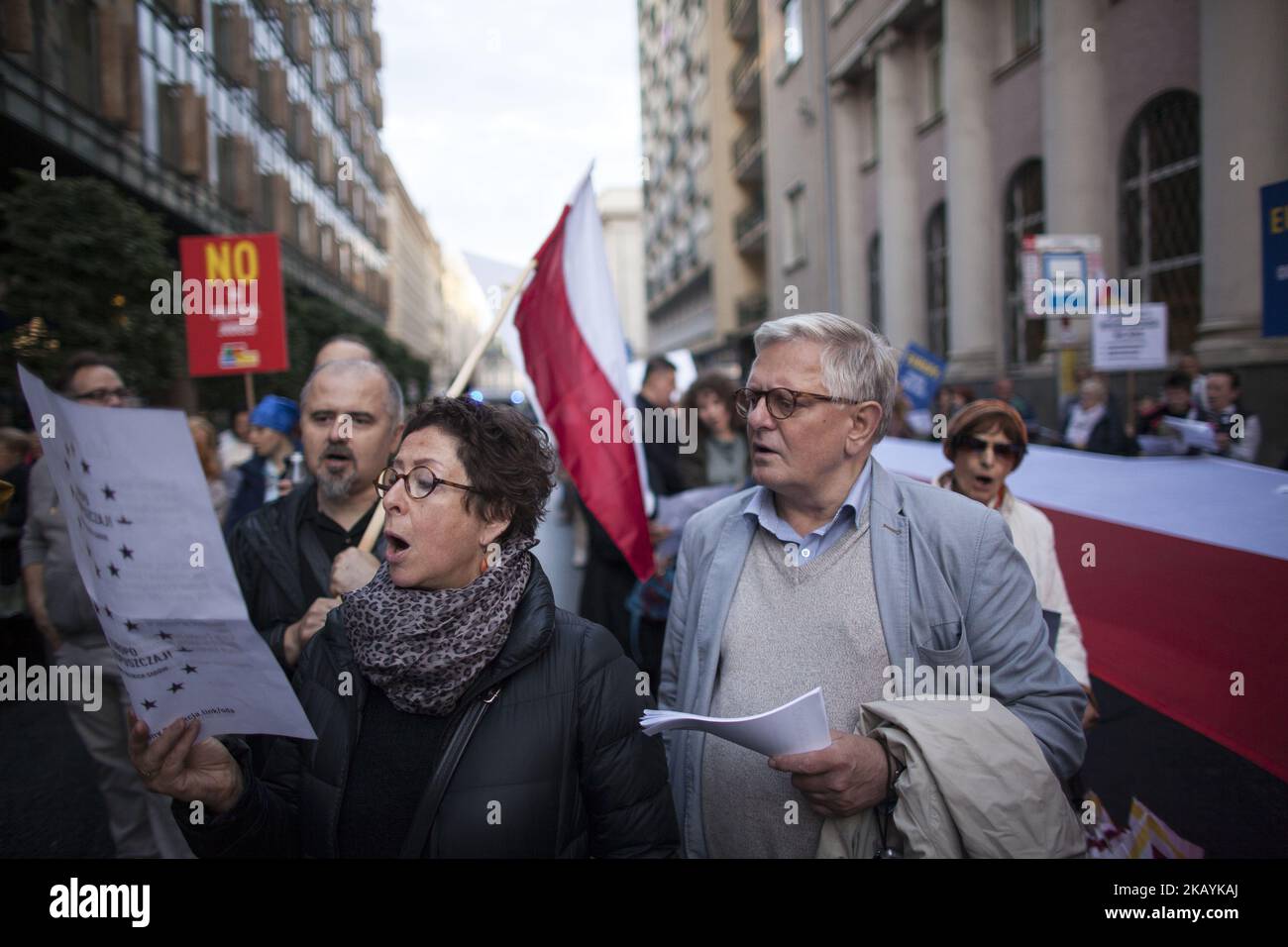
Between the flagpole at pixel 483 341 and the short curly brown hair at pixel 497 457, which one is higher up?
the flagpole at pixel 483 341

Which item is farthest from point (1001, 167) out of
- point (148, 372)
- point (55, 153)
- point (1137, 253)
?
point (55, 153)

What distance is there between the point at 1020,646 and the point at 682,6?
47.3 metres

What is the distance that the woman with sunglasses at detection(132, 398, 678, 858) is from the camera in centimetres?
168

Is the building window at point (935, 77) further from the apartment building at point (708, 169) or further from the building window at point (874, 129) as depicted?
the apartment building at point (708, 169)

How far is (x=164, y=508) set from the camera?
52.7 inches

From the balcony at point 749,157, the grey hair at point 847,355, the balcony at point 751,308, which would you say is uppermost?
the balcony at point 749,157

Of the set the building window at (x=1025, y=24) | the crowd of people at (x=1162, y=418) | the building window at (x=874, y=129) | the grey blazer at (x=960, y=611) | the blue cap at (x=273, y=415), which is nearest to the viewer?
the grey blazer at (x=960, y=611)

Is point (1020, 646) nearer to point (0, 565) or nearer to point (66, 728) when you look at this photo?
point (0, 565)

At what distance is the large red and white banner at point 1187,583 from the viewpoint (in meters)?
2.23

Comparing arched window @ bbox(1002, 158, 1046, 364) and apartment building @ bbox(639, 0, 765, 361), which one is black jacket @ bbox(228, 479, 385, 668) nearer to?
arched window @ bbox(1002, 158, 1046, 364)

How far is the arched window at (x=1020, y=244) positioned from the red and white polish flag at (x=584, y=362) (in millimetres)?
13049

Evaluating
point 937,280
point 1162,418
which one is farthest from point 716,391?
point 937,280

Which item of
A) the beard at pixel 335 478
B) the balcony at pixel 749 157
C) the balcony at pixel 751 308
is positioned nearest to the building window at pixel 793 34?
the balcony at pixel 749 157

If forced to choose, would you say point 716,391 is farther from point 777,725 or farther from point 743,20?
point 743,20
